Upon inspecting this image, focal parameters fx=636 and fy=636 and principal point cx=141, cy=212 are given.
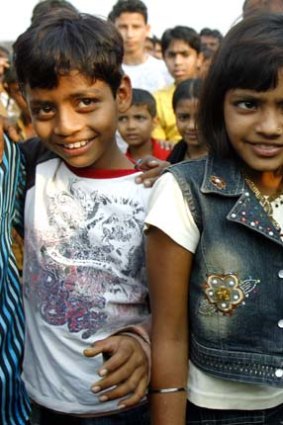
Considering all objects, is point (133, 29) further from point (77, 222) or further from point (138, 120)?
point (77, 222)

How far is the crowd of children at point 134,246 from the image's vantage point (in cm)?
143

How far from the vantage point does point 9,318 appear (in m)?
1.63

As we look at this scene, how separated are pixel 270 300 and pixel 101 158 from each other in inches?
24.8

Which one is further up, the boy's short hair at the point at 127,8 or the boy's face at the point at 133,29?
the boy's short hair at the point at 127,8

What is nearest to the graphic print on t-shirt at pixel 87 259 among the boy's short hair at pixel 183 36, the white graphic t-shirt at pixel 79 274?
the white graphic t-shirt at pixel 79 274

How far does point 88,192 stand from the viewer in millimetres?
1729

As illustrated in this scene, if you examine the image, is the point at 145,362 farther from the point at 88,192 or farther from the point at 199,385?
the point at 88,192

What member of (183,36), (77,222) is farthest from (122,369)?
(183,36)

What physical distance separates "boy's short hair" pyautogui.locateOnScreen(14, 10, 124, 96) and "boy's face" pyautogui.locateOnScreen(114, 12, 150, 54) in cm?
381

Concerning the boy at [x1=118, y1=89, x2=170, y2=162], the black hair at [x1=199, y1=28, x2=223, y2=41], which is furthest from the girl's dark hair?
the black hair at [x1=199, y1=28, x2=223, y2=41]

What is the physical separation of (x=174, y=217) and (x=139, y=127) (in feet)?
11.5

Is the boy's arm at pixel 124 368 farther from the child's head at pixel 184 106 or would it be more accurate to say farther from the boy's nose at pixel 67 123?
Answer: the child's head at pixel 184 106

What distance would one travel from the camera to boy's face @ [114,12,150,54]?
5.50 metres

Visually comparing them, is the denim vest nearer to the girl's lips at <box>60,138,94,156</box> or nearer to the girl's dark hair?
the girl's dark hair
